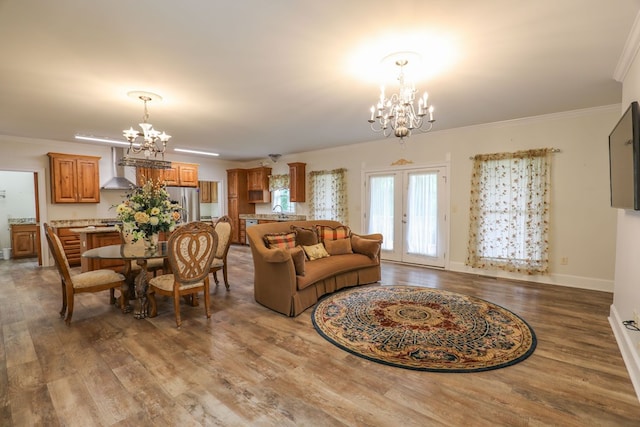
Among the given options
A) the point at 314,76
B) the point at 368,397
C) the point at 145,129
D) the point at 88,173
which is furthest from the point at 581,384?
the point at 88,173

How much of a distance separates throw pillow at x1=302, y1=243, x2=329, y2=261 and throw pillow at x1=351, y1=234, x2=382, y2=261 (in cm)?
60

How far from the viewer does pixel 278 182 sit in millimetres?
8125

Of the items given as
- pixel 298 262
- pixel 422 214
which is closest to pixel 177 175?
pixel 298 262

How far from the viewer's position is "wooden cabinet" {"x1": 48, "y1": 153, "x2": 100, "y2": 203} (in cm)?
561

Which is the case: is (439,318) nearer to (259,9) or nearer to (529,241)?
(529,241)

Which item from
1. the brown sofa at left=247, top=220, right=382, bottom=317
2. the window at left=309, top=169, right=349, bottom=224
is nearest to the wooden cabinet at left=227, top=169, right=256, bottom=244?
the window at left=309, top=169, right=349, bottom=224

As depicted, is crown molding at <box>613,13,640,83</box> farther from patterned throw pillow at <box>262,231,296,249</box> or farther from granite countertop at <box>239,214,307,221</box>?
granite countertop at <box>239,214,307,221</box>

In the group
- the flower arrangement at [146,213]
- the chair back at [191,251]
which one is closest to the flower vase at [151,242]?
the flower arrangement at [146,213]

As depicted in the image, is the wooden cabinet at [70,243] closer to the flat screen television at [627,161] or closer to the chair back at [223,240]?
the chair back at [223,240]

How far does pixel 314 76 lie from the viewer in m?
2.89

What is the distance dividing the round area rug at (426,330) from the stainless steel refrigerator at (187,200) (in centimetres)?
560

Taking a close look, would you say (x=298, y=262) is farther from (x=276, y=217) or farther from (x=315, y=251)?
(x=276, y=217)

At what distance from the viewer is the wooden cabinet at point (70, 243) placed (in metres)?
5.49

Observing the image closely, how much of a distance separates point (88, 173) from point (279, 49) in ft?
19.4
